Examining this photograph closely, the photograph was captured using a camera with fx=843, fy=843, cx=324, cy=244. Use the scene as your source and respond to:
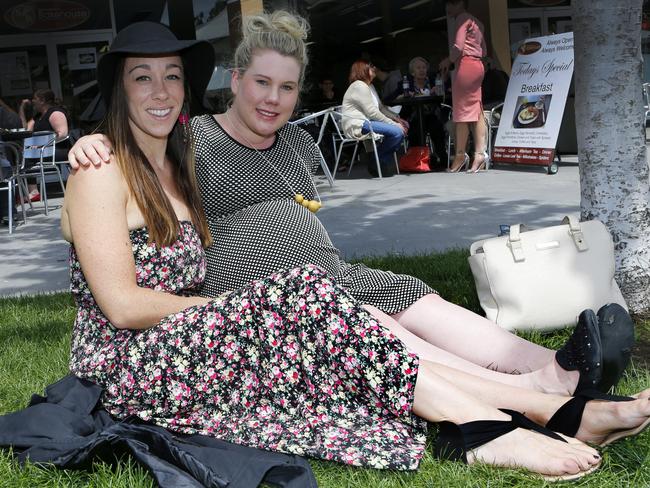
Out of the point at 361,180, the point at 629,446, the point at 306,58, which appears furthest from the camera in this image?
the point at 361,180

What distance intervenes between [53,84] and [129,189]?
13430 millimetres

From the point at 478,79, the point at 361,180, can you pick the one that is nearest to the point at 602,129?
the point at 478,79

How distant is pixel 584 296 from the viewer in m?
3.48

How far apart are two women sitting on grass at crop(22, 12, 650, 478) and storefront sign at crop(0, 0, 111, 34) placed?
519 inches

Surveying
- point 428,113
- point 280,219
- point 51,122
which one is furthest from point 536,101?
point 280,219

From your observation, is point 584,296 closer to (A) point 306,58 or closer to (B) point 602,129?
(B) point 602,129

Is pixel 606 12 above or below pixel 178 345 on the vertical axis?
above

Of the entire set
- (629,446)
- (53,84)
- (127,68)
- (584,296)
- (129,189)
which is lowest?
(629,446)

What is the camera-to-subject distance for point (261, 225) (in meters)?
3.17

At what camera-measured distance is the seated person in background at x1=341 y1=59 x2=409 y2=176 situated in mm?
10156

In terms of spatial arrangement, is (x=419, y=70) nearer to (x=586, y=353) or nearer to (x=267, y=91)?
(x=267, y=91)

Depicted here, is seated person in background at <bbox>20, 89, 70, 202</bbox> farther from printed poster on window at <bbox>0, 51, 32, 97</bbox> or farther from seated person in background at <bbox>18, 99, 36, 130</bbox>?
printed poster on window at <bbox>0, 51, 32, 97</bbox>

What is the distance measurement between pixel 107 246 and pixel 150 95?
587 millimetres

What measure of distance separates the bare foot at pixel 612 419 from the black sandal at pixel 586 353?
199 mm
